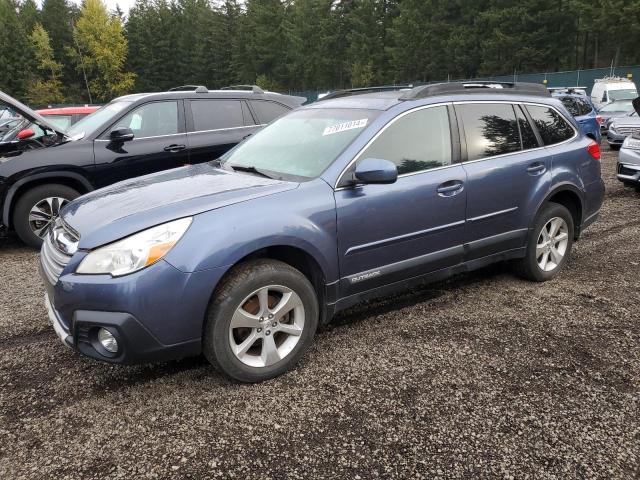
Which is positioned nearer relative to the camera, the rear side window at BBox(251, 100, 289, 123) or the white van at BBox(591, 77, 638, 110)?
the rear side window at BBox(251, 100, 289, 123)

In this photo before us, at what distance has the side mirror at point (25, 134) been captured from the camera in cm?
585

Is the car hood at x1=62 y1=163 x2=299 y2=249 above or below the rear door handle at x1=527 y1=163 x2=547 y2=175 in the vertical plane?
above

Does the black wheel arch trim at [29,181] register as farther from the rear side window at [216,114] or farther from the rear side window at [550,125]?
the rear side window at [550,125]

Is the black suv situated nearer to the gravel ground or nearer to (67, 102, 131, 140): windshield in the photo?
(67, 102, 131, 140): windshield

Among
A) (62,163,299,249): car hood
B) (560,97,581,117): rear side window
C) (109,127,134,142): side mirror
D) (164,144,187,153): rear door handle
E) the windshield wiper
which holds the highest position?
(109,127,134,142): side mirror

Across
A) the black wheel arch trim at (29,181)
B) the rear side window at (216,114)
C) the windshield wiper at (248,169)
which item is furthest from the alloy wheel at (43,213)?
the windshield wiper at (248,169)

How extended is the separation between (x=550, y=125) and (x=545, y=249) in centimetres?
→ 112

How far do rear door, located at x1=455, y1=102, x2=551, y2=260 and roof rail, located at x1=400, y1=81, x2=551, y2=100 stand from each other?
0.17m

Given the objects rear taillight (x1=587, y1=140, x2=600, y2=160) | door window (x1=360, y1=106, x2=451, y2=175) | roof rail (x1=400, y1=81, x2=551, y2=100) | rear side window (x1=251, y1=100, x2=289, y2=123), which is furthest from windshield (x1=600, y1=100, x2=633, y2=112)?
door window (x1=360, y1=106, x2=451, y2=175)

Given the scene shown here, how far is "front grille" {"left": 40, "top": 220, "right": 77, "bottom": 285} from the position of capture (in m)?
2.90

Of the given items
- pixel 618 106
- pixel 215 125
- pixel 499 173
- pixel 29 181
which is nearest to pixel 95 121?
pixel 29 181

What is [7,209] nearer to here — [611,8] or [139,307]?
[139,307]

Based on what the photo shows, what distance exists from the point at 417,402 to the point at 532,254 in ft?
7.33

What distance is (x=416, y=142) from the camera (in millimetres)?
3709
